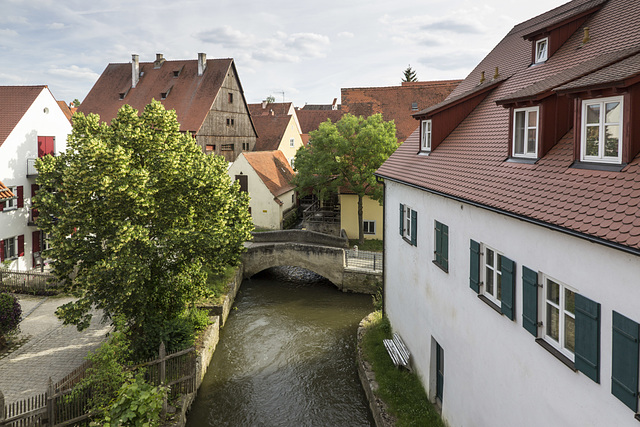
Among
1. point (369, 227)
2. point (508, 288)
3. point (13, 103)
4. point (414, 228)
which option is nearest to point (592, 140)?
point (508, 288)

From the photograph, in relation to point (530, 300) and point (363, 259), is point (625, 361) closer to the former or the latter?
point (530, 300)

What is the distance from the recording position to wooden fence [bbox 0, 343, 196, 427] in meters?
10.2

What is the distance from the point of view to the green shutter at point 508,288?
769 cm

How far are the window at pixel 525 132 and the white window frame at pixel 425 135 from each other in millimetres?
4964

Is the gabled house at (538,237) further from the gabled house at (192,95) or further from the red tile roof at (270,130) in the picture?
the red tile roof at (270,130)

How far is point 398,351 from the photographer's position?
1434cm

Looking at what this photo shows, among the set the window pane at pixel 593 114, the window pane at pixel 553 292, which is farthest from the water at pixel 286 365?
the window pane at pixel 593 114

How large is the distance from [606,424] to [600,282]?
1593 mm

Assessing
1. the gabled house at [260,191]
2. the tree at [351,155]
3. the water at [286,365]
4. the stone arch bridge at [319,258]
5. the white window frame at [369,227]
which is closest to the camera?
the water at [286,365]

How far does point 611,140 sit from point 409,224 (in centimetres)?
807

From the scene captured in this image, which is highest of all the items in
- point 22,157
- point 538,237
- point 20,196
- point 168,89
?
point 168,89

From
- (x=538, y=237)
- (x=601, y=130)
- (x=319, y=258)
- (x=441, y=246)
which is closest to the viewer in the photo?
(x=601, y=130)

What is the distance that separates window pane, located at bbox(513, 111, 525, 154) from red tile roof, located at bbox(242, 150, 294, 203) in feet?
87.3

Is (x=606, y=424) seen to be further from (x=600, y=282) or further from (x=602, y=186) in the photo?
(x=602, y=186)
